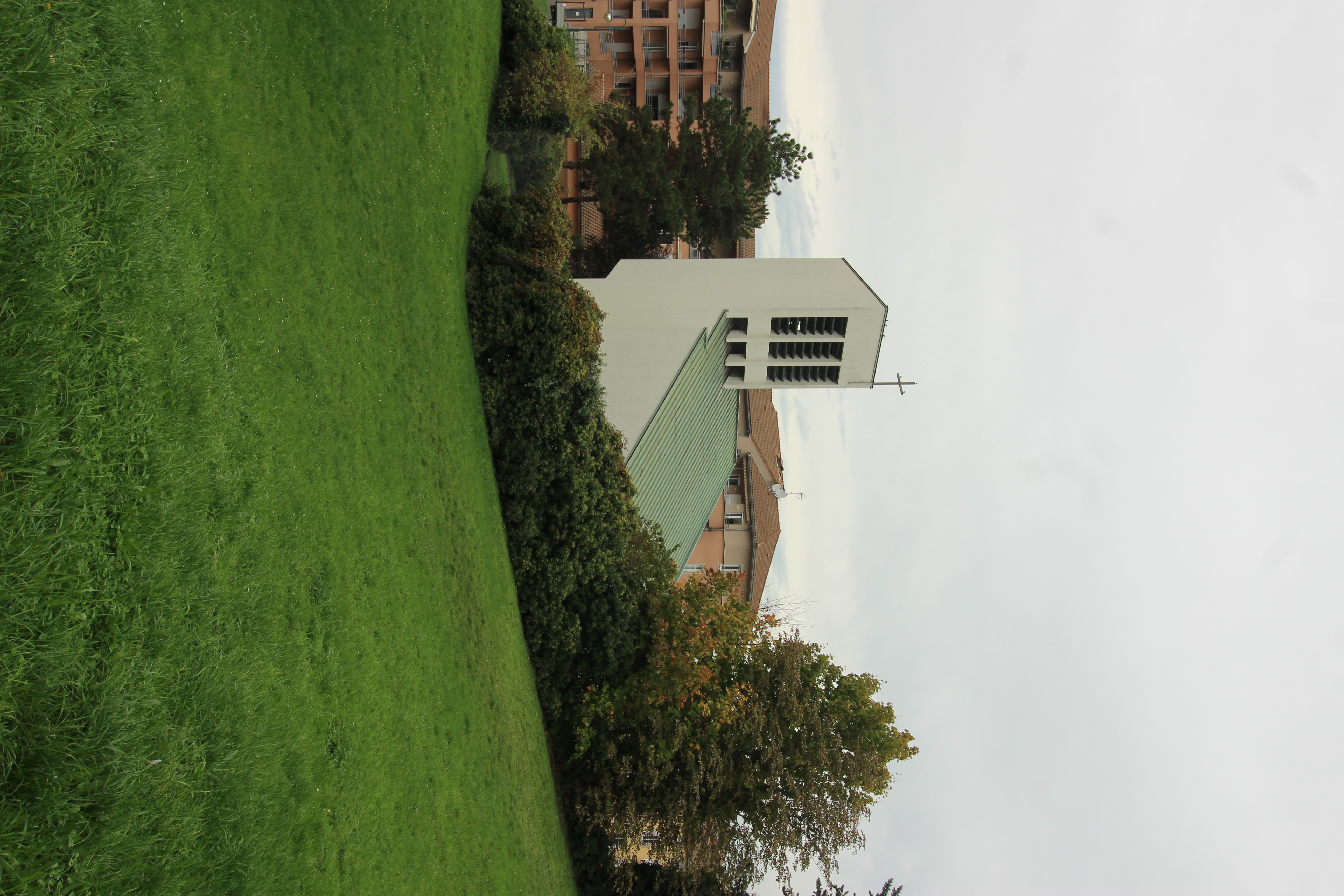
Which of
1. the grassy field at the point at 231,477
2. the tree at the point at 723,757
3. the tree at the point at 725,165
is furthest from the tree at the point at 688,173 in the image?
the tree at the point at 723,757

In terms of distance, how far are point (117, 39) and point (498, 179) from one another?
44.3 feet

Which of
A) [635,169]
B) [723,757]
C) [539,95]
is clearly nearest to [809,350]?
[539,95]

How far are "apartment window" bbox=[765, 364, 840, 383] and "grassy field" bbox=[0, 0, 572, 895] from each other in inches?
516

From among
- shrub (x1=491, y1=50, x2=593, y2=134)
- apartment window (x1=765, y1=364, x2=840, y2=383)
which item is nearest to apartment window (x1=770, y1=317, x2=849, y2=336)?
apartment window (x1=765, y1=364, x2=840, y2=383)

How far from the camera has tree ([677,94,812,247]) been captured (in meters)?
32.0

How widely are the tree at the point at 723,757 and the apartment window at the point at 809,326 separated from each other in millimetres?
8955

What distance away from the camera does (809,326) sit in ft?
81.3

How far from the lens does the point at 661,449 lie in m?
24.6

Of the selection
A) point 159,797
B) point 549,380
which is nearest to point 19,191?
point 159,797

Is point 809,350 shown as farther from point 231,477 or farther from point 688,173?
point 231,477

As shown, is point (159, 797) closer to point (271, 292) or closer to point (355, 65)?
point (271, 292)

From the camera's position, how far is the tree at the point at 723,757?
1928cm

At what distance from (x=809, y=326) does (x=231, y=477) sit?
1901cm

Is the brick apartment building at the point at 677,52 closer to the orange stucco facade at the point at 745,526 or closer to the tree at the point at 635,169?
the tree at the point at 635,169
